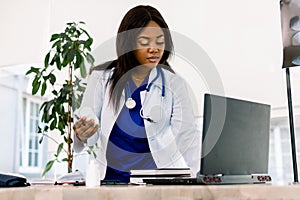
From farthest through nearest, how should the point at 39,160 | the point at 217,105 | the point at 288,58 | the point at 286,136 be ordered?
the point at 39,160
the point at 286,136
the point at 288,58
the point at 217,105

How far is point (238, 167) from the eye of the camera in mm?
1517

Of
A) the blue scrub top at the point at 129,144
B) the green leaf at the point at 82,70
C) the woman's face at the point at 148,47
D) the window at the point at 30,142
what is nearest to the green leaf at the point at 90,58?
the green leaf at the point at 82,70

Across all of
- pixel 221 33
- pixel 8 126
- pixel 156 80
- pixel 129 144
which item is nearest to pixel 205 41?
pixel 221 33

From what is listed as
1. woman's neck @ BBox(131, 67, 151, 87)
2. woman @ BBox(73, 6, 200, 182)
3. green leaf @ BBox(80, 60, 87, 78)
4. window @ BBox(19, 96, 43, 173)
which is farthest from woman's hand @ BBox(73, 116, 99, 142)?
window @ BBox(19, 96, 43, 173)

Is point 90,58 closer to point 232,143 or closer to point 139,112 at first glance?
point 139,112

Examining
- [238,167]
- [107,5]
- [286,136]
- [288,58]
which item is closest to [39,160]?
[107,5]

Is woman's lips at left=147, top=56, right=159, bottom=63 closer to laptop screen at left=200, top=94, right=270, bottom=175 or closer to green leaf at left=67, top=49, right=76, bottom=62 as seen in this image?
green leaf at left=67, top=49, right=76, bottom=62

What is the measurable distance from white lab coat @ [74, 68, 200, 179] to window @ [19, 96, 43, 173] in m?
2.56

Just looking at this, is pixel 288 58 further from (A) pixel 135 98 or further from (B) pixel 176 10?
(B) pixel 176 10

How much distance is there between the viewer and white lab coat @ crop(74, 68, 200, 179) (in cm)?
254

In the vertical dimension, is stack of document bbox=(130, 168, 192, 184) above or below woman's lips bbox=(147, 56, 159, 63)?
below

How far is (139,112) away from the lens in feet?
8.36

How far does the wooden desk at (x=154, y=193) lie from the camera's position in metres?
0.94

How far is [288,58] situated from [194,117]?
0.75 meters
